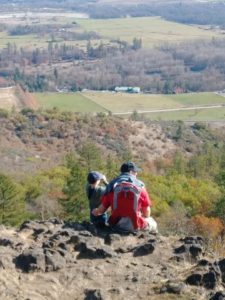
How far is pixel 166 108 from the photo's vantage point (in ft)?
369

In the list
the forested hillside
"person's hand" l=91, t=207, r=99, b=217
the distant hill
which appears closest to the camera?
"person's hand" l=91, t=207, r=99, b=217

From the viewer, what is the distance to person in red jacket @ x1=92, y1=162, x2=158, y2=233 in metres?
11.9

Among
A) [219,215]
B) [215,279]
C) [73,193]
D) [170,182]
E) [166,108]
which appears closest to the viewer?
[215,279]

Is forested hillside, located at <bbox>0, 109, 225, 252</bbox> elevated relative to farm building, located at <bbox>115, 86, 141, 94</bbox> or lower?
elevated

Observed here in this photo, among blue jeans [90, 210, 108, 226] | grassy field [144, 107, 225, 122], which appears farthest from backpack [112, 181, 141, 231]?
grassy field [144, 107, 225, 122]

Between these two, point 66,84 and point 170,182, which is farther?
point 66,84

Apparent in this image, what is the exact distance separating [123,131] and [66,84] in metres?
67.3

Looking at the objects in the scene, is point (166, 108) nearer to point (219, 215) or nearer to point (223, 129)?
point (223, 129)

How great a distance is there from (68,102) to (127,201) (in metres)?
101

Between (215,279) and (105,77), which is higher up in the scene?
(215,279)

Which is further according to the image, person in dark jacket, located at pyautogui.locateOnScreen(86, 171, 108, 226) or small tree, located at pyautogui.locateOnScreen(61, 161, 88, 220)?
small tree, located at pyautogui.locateOnScreen(61, 161, 88, 220)

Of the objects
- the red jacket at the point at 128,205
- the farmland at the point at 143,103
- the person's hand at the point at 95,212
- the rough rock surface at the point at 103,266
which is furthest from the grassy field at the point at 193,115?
the rough rock surface at the point at 103,266

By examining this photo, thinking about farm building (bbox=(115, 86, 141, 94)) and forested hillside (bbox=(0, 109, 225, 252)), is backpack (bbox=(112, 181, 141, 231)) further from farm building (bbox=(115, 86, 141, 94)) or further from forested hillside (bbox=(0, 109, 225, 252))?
farm building (bbox=(115, 86, 141, 94))

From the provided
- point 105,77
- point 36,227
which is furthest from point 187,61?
point 36,227
